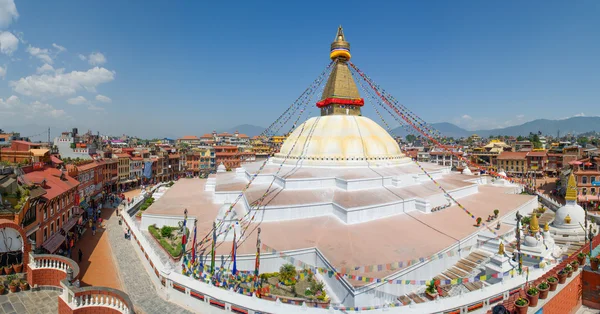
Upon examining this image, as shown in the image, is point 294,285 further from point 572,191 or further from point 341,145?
point 572,191

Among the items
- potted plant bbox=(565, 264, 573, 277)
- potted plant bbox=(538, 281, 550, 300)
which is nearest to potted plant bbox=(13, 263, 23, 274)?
potted plant bbox=(538, 281, 550, 300)

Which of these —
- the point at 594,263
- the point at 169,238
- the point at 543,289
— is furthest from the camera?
the point at 169,238

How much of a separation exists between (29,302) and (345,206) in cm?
1089

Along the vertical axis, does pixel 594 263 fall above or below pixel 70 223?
above

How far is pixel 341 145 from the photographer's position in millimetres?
Result: 20438

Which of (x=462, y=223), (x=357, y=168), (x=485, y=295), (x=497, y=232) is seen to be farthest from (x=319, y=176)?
(x=485, y=295)

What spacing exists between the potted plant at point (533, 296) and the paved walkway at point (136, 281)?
27.5 ft

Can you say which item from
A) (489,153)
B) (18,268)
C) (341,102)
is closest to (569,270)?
(18,268)

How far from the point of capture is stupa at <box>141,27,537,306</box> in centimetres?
981

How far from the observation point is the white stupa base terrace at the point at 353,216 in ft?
32.1

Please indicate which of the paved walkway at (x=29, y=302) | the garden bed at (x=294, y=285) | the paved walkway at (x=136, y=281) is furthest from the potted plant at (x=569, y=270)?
the paved walkway at (x=29, y=302)

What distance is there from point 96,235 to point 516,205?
78.3 feet

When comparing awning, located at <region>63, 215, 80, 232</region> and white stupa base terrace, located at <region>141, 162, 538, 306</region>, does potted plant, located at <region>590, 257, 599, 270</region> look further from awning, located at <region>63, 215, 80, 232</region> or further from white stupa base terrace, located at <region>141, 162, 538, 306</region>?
awning, located at <region>63, 215, 80, 232</region>

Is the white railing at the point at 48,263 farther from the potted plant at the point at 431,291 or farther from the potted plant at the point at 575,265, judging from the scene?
the potted plant at the point at 575,265
